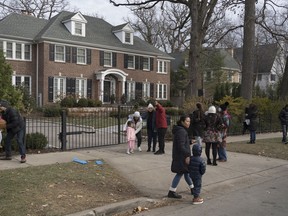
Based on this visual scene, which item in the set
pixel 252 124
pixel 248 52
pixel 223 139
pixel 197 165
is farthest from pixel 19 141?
pixel 248 52

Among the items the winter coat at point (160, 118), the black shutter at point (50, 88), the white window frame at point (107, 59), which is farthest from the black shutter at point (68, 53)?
the winter coat at point (160, 118)

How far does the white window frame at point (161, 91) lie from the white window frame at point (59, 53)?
12.3 metres

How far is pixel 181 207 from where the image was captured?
6.79 m

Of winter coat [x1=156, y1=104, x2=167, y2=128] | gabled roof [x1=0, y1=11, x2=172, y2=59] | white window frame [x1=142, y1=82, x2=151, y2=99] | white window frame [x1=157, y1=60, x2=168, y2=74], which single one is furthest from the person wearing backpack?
white window frame [x1=157, y1=60, x2=168, y2=74]

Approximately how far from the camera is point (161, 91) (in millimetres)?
42406

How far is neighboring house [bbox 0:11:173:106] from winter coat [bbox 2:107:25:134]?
22.4 m

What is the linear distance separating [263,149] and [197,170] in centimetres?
786

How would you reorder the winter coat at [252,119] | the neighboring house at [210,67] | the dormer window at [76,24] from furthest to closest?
the neighboring house at [210,67] → the dormer window at [76,24] → the winter coat at [252,119]

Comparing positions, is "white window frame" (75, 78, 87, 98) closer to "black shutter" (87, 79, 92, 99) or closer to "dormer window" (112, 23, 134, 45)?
"black shutter" (87, 79, 92, 99)

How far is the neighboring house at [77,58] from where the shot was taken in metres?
32.2

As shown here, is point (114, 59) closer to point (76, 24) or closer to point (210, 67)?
point (76, 24)

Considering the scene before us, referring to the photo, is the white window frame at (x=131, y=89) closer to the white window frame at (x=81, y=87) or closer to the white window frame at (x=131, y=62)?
the white window frame at (x=131, y=62)

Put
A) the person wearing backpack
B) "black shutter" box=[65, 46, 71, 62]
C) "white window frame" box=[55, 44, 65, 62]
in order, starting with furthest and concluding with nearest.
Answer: "black shutter" box=[65, 46, 71, 62] → "white window frame" box=[55, 44, 65, 62] → the person wearing backpack

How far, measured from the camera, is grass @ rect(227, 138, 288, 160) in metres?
13.2
